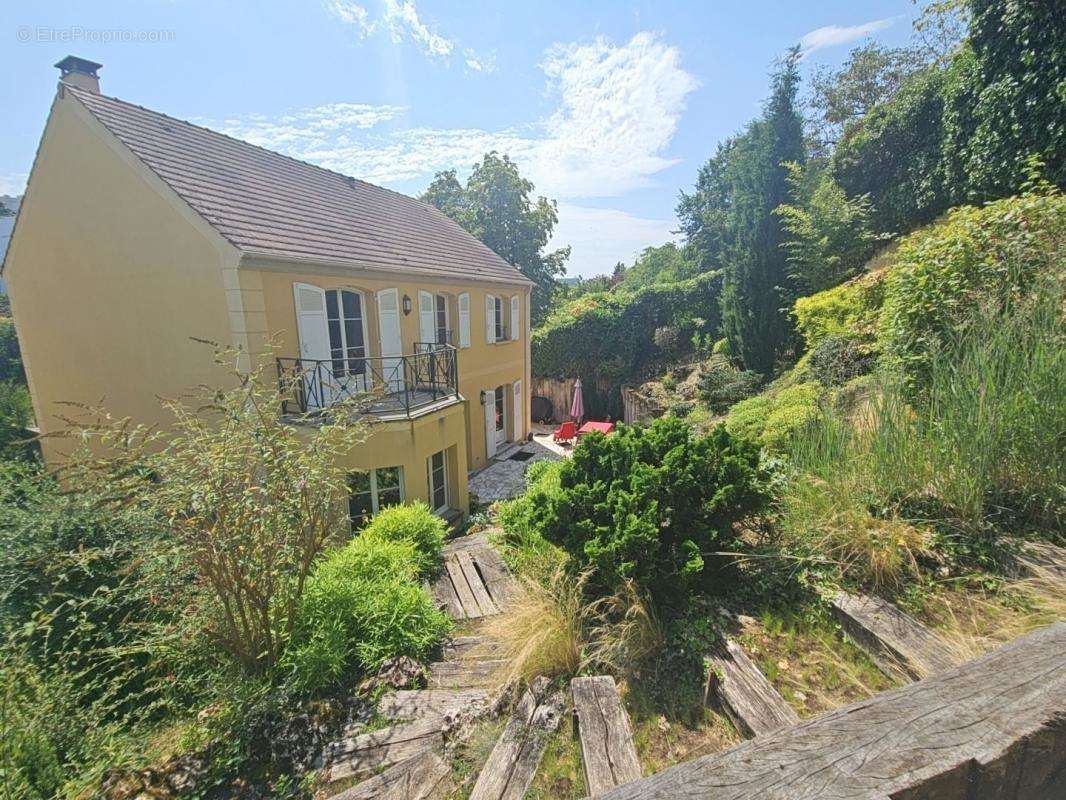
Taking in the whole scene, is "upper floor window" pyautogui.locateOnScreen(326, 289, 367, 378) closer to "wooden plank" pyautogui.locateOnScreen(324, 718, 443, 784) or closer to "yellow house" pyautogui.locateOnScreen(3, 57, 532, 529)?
"yellow house" pyautogui.locateOnScreen(3, 57, 532, 529)

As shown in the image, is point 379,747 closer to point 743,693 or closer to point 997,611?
point 743,693

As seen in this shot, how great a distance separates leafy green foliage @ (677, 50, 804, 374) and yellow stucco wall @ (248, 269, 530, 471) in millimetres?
7019

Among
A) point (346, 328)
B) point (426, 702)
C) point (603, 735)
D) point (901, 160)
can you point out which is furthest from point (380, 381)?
point (901, 160)

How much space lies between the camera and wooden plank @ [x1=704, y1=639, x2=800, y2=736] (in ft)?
6.63

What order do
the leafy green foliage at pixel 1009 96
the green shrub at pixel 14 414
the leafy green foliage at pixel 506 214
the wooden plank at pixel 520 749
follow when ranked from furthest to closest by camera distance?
the leafy green foliage at pixel 506 214 < the green shrub at pixel 14 414 < the leafy green foliage at pixel 1009 96 < the wooden plank at pixel 520 749

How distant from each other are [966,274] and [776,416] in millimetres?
2704

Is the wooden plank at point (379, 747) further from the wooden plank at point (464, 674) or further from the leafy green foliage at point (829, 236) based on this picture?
the leafy green foliage at point (829, 236)

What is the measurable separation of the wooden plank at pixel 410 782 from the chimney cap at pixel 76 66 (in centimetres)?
1348

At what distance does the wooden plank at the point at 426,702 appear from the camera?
285 cm

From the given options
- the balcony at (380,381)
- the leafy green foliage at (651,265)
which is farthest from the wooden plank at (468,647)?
the leafy green foliage at (651,265)

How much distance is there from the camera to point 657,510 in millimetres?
2893

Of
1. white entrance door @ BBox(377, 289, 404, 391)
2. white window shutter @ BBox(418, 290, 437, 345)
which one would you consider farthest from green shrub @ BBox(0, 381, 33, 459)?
white window shutter @ BBox(418, 290, 437, 345)

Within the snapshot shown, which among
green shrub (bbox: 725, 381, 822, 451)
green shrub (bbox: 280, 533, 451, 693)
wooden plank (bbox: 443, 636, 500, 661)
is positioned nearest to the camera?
green shrub (bbox: 280, 533, 451, 693)

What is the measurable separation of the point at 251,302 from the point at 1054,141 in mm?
13348
